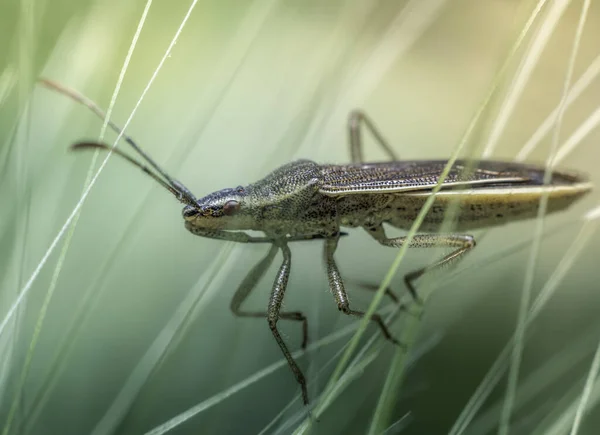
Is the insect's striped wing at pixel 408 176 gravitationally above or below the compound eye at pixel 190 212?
above

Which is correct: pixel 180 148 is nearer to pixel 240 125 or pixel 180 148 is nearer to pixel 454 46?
pixel 240 125

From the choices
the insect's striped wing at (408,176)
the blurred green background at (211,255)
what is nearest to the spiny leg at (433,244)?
the blurred green background at (211,255)

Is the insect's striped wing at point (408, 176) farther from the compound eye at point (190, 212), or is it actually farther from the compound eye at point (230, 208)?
the compound eye at point (190, 212)

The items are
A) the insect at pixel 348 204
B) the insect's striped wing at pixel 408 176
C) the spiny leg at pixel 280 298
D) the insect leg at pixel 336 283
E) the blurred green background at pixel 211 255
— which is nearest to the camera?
the blurred green background at pixel 211 255

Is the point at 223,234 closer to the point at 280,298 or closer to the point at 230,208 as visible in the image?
the point at 230,208

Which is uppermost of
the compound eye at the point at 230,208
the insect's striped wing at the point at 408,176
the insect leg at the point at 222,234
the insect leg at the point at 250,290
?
the insect's striped wing at the point at 408,176

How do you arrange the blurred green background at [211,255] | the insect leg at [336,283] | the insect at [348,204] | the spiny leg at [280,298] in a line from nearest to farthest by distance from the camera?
the blurred green background at [211,255], the spiny leg at [280,298], the insect leg at [336,283], the insect at [348,204]

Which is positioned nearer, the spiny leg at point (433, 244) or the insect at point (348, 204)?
the spiny leg at point (433, 244)

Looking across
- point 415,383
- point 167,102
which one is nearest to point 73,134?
point 167,102
